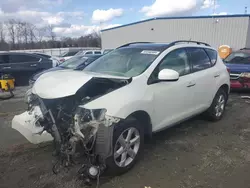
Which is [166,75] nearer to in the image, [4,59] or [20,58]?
[20,58]

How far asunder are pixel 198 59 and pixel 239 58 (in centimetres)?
570

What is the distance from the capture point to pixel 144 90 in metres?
3.45

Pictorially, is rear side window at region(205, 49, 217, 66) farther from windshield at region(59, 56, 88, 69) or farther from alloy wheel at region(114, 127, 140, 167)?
windshield at region(59, 56, 88, 69)

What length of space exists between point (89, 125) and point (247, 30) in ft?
78.7

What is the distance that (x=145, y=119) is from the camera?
3525mm

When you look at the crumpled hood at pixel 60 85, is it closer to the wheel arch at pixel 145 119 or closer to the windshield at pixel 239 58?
the wheel arch at pixel 145 119

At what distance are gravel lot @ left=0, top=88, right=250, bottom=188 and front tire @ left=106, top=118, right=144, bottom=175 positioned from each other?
14cm

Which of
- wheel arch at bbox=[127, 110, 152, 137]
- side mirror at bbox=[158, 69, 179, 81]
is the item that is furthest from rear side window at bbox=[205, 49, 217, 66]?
wheel arch at bbox=[127, 110, 152, 137]

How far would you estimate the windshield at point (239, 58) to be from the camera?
9281 millimetres

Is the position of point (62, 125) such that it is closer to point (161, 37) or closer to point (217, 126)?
point (217, 126)

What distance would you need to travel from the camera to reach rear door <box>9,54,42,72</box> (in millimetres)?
10539

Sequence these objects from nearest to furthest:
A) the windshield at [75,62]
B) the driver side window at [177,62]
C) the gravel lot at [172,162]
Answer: the gravel lot at [172,162], the driver side window at [177,62], the windshield at [75,62]

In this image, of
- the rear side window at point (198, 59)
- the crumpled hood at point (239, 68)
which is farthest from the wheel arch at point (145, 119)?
the crumpled hood at point (239, 68)

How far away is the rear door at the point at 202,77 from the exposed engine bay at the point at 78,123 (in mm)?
1802
